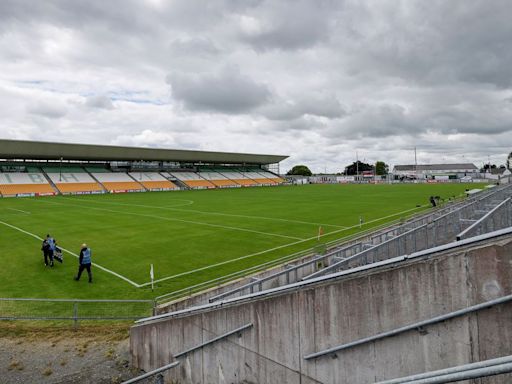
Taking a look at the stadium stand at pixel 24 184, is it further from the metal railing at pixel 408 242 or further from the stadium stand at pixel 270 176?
the metal railing at pixel 408 242

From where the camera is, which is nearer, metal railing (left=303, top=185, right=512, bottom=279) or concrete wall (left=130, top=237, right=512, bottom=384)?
concrete wall (left=130, top=237, right=512, bottom=384)

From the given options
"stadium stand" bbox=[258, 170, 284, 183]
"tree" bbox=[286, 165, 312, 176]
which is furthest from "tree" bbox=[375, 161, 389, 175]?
"stadium stand" bbox=[258, 170, 284, 183]

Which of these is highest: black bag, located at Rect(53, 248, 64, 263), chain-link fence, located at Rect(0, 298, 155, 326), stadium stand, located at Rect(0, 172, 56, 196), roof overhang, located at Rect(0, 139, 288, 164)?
roof overhang, located at Rect(0, 139, 288, 164)

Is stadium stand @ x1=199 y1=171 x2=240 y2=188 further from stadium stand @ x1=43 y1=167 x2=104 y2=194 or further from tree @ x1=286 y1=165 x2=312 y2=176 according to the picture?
tree @ x1=286 y1=165 x2=312 y2=176

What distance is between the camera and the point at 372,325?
16.7 ft

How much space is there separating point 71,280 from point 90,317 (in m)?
4.76

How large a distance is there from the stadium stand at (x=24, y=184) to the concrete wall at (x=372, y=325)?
66.9 meters

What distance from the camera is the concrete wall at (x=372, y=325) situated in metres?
4.20

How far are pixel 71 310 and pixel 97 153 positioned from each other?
231ft

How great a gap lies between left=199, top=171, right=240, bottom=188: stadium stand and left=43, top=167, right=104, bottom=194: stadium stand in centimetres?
2834

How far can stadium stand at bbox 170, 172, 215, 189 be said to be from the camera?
85000 mm

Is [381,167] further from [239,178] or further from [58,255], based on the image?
[58,255]

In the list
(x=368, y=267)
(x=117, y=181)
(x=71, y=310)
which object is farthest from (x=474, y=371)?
(x=117, y=181)

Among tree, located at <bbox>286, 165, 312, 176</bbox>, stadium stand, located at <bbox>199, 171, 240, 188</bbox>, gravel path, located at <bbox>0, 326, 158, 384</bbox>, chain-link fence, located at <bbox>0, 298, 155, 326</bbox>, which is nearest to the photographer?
gravel path, located at <bbox>0, 326, 158, 384</bbox>
